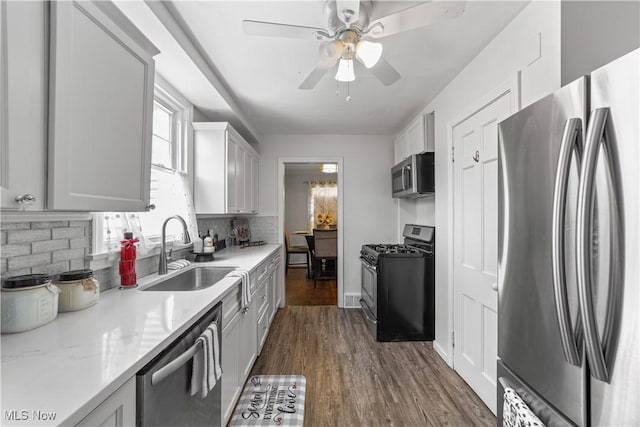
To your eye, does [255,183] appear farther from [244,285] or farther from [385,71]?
[385,71]

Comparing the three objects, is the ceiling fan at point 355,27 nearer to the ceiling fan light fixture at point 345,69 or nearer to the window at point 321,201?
the ceiling fan light fixture at point 345,69

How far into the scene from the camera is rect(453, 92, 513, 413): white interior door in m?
1.93

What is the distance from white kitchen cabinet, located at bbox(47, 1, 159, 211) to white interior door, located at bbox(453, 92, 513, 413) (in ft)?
6.51

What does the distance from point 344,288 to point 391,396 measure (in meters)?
2.09

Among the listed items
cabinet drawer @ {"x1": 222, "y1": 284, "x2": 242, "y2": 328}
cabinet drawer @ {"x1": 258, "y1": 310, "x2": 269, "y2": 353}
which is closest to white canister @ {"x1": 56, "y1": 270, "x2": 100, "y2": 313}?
cabinet drawer @ {"x1": 222, "y1": 284, "x2": 242, "y2": 328}

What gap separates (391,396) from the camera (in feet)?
7.04

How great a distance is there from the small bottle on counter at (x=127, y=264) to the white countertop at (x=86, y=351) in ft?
0.72


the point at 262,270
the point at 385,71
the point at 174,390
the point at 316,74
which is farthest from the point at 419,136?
the point at 174,390

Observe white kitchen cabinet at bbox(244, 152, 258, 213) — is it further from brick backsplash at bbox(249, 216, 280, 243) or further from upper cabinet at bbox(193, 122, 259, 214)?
upper cabinet at bbox(193, 122, 259, 214)

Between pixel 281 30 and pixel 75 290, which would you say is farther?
pixel 281 30

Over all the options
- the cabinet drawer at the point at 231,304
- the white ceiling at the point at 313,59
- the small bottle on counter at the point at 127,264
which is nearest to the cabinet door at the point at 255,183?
the white ceiling at the point at 313,59

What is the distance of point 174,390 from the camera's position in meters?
1.08

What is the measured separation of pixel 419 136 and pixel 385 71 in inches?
62.7

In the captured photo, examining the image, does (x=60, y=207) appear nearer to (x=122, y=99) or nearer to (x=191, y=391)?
(x=122, y=99)
